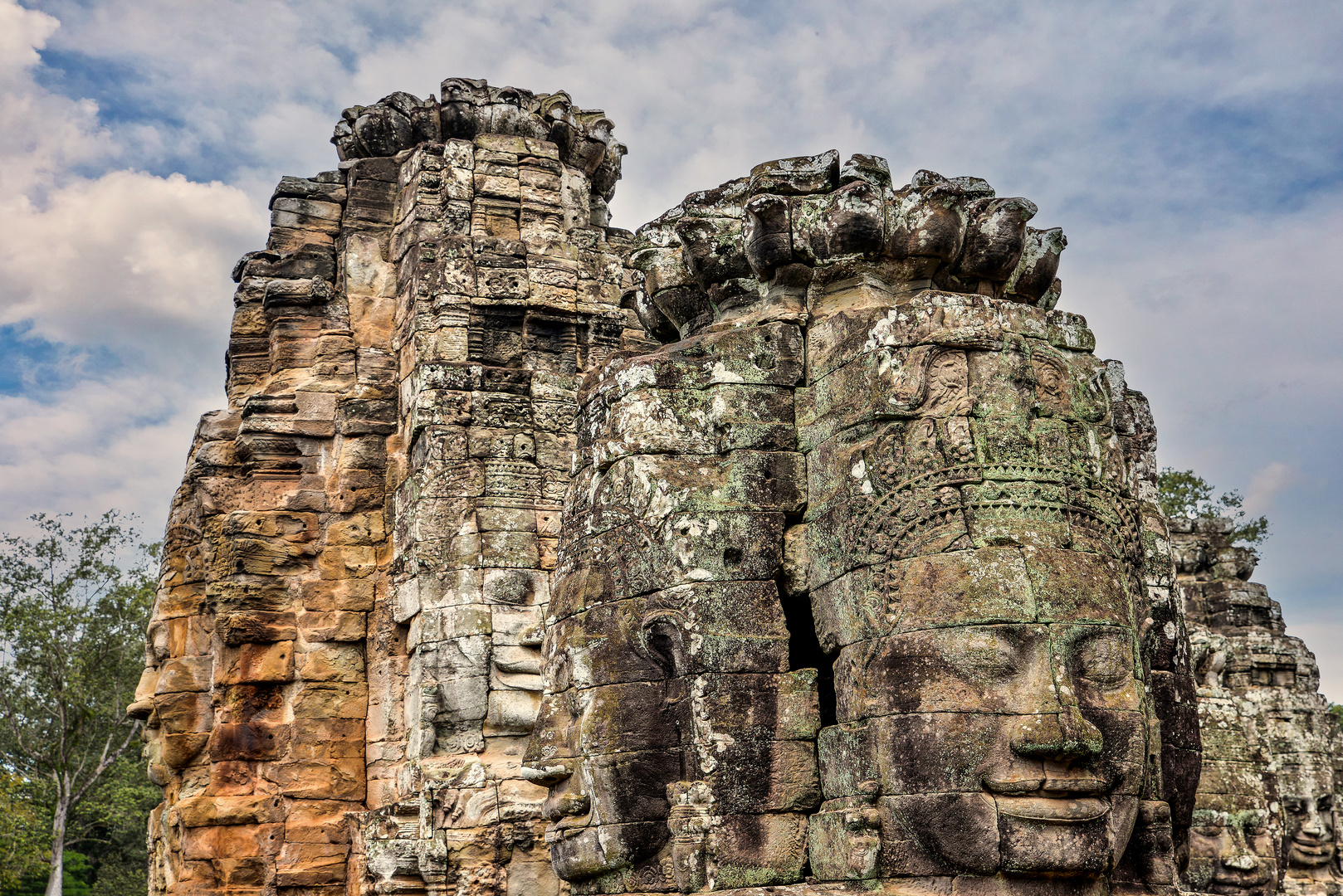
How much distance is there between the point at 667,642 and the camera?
18.3ft

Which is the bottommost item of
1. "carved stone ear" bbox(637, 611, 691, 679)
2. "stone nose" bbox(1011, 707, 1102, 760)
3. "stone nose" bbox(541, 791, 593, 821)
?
"stone nose" bbox(541, 791, 593, 821)

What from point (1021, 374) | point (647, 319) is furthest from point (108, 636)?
point (1021, 374)

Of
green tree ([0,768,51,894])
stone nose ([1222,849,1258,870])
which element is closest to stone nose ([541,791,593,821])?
stone nose ([1222,849,1258,870])

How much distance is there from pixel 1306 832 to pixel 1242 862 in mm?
4412

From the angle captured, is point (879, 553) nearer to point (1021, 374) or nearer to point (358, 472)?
point (1021, 374)

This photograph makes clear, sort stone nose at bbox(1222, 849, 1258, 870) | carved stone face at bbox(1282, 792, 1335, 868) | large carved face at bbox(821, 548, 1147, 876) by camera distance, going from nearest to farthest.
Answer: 1. large carved face at bbox(821, 548, 1147, 876)
2. stone nose at bbox(1222, 849, 1258, 870)
3. carved stone face at bbox(1282, 792, 1335, 868)

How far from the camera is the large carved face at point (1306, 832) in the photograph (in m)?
16.2

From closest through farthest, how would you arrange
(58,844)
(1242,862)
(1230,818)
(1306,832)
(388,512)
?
(388,512)
(1242,862)
(1230,818)
(1306,832)
(58,844)

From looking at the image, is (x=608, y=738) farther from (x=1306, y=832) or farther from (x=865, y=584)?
(x=1306, y=832)

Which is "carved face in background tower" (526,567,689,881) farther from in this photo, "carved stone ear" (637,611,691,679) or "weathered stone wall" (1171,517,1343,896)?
"weathered stone wall" (1171,517,1343,896)

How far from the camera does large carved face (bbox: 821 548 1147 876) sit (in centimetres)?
478

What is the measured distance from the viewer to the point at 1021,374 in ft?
17.8

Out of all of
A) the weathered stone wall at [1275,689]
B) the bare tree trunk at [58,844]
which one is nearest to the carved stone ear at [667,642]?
the weathered stone wall at [1275,689]

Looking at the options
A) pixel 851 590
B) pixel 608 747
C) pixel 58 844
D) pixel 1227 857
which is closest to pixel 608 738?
pixel 608 747
